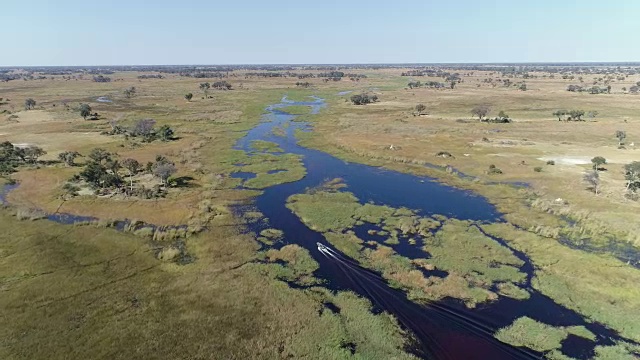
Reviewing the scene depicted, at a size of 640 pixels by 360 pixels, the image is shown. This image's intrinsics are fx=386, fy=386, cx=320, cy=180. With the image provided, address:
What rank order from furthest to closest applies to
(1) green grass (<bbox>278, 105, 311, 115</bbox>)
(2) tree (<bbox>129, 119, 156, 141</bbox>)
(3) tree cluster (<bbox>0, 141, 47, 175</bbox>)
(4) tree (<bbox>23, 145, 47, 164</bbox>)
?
(1) green grass (<bbox>278, 105, 311, 115</bbox>), (2) tree (<bbox>129, 119, 156, 141</bbox>), (4) tree (<bbox>23, 145, 47, 164</bbox>), (3) tree cluster (<bbox>0, 141, 47, 175</bbox>)

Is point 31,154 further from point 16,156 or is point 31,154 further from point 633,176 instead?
point 633,176

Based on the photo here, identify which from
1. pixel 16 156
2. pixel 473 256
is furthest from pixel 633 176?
pixel 16 156

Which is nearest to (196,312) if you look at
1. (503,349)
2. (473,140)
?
(503,349)

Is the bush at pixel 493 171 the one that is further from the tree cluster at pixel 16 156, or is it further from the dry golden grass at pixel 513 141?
the tree cluster at pixel 16 156

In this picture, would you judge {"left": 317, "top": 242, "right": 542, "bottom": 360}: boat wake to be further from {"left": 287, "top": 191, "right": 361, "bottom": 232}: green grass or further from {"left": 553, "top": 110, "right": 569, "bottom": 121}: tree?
{"left": 553, "top": 110, "right": 569, "bottom": 121}: tree

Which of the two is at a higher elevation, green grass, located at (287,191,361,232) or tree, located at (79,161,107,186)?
tree, located at (79,161,107,186)

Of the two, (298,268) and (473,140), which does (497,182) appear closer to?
(473,140)

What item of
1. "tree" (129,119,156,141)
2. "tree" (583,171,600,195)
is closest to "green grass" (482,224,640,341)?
"tree" (583,171,600,195)
